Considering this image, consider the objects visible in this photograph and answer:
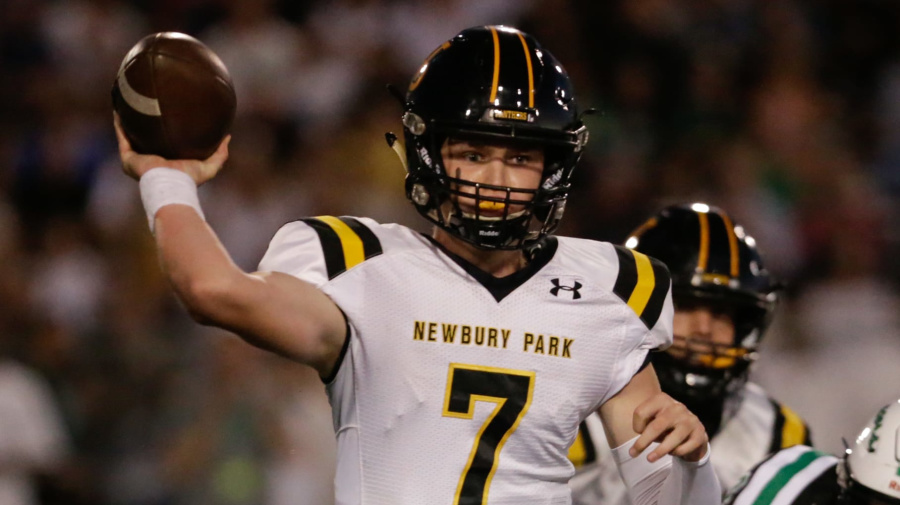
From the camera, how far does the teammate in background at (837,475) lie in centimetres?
264

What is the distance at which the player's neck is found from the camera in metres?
2.39

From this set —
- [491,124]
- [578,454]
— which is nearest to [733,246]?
[578,454]

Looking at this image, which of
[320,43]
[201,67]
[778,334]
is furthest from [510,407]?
[320,43]

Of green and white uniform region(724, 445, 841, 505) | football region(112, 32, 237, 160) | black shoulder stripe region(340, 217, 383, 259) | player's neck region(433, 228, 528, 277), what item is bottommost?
green and white uniform region(724, 445, 841, 505)

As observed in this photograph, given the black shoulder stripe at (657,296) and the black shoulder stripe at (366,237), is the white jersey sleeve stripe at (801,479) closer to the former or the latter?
the black shoulder stripe at (657,296)

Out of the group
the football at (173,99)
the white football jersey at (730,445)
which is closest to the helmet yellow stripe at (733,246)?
the white football jersey at (730,445)

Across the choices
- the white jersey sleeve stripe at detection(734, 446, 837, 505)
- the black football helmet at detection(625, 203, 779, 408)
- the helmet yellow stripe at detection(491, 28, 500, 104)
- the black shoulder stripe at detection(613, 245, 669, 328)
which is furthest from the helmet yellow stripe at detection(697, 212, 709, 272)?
the helmet yellow stripe at detection(491, 28, 500, 104)

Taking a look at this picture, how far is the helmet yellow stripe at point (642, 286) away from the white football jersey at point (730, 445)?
83 cm

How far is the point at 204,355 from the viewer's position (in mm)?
5699

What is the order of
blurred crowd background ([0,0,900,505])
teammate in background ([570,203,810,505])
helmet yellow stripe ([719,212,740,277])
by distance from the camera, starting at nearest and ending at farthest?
teammate in background ([570,203,810,505]) → helmet yellow stripe ([719,212,740,277]) → blurred crowd background ([0,0,900,505])

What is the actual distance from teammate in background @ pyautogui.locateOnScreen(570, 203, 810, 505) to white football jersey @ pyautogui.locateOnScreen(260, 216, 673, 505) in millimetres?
971

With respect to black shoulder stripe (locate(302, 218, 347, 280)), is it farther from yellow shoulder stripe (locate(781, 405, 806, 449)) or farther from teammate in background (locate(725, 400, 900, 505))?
yellow shoulder stripe (locate(781, 405, 806, 449))

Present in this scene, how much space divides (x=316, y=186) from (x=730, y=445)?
322 cm

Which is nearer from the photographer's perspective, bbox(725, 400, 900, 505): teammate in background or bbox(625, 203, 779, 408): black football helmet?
bbox(725, 400, 900, 505): teammate in background
